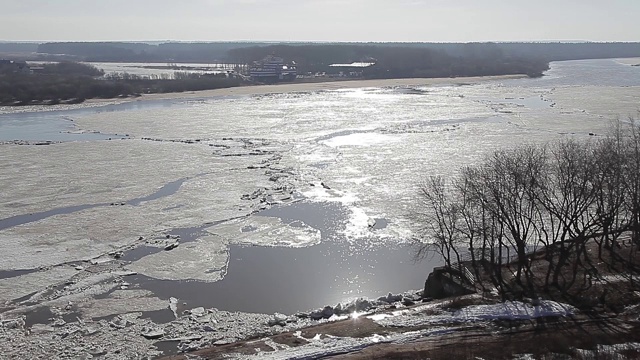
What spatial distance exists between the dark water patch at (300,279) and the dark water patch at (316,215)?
1.33 m

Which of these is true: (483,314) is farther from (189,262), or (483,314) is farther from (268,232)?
(189,262)

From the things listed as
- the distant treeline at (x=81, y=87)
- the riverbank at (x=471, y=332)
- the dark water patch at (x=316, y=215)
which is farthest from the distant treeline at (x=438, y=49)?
the riverbank at (x=471, y=332)

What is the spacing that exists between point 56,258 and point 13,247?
1862 mm

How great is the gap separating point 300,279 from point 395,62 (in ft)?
309

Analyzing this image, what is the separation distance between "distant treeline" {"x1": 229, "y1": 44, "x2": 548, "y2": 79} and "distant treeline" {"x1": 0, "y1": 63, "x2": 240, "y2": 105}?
1094 inches

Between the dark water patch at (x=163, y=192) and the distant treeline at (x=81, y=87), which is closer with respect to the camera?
the dark water patch at (x=163, y=192)

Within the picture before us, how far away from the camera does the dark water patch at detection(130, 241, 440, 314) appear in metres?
14.6

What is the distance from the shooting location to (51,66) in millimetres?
94562

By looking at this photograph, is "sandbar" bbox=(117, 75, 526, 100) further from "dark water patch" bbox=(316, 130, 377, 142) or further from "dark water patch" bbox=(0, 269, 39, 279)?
"dark water patch" bbox=(0, 269, 39, 279)

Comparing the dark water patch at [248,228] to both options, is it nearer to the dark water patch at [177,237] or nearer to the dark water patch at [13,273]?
the dark water patch at [177,237]

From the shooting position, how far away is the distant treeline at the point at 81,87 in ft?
189

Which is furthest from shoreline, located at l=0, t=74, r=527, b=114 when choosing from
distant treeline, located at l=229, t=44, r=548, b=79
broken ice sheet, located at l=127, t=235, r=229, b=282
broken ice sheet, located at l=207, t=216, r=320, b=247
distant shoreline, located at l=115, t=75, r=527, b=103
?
broken ice sheet, located at l=127, t=235, r=229, b=282

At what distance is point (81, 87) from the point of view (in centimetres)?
6291

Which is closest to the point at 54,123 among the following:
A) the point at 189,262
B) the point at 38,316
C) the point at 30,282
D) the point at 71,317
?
the point at 30,282
